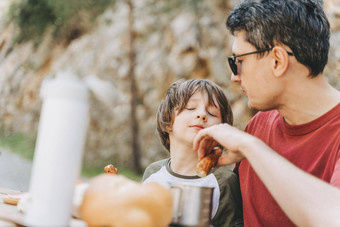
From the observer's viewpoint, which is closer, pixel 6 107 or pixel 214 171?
pixel 214 171

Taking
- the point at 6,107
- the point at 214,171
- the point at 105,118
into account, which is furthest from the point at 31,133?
the point at 214,171

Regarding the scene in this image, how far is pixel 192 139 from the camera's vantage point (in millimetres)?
2086

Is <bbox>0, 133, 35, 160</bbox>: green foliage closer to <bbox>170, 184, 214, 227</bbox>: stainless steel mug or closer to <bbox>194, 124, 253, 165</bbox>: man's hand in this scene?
<bbox>194, 124, 253, 165</bbox>: man's hand

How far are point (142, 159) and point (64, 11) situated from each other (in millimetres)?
6053

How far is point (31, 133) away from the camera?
1275 centimetres

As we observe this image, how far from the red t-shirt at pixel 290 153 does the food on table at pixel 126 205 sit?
0.94m

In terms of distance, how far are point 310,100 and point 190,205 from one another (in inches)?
44.2

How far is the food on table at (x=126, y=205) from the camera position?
104 cm

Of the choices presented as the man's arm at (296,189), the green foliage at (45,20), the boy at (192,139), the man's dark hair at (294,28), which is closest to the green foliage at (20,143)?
the green foliage at (45,20)

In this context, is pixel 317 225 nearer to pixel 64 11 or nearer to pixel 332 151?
pixel 332 151

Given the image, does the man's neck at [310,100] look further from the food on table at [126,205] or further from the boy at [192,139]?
the food on table at [126,205]

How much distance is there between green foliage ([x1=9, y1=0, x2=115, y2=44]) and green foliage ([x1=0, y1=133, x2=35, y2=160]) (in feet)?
12.9

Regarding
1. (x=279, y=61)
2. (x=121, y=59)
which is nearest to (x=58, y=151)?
(x=279, y=61)

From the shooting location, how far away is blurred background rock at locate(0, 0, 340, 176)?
10625 millimetres
